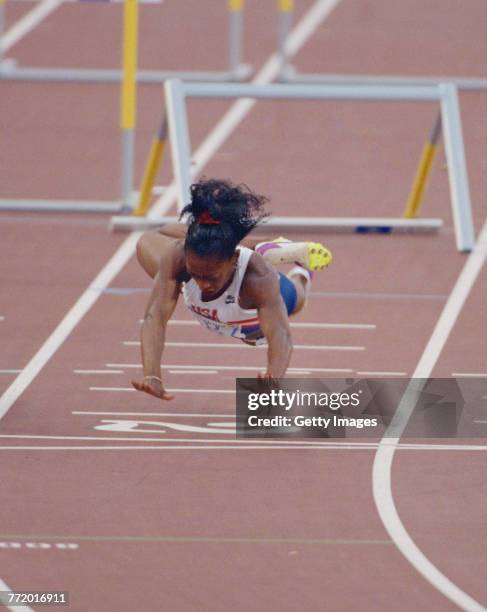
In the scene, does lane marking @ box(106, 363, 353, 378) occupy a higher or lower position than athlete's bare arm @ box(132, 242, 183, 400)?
higher

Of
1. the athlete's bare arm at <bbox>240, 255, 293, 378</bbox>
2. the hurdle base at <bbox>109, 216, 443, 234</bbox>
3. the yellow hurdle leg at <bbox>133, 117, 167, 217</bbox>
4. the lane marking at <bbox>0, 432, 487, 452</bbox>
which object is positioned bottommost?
the lane marking at <bbox>0, 432, 487, 452</bbox>

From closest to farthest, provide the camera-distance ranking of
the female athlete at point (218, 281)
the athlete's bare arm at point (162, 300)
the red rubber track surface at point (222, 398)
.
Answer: the red rubber track surface at point (222, 398) → the female athlete at point (218, 281) → the athlete's bare arm at point (162, 300)

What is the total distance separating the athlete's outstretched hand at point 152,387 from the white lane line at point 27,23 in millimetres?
12620

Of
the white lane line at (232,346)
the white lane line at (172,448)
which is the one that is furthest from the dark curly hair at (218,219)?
the white lane line at (232,346)

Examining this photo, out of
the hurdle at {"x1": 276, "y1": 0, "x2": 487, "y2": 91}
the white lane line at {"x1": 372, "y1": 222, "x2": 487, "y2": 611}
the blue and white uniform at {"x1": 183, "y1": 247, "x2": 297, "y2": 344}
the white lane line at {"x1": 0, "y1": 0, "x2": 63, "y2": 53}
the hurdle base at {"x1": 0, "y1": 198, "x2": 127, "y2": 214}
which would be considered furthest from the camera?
the white lane line at {"x1": 0, "y1": 0, "x2": 63, "y2": 53}

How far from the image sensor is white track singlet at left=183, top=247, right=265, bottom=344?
24.1 feet

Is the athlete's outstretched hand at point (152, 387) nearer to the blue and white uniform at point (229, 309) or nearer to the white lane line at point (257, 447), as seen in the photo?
the white lane line at point (257, 447)

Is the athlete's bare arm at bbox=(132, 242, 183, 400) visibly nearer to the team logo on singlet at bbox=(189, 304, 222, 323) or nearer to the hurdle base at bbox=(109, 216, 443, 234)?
the team logo on singlet at bbox=(189, 304, 222, 323)

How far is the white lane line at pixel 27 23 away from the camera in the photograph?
775 inches

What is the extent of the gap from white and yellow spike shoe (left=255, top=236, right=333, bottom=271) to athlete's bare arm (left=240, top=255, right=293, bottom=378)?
1048 millimetres

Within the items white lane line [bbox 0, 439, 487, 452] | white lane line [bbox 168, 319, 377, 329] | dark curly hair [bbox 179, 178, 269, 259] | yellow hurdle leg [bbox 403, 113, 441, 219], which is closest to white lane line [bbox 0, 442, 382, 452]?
white lane line [bbox 0, 439, 487, 452]

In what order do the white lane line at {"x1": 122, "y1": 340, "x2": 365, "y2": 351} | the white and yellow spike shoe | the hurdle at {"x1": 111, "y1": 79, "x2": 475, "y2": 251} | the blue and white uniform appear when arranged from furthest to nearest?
the hurdle at {"x1": 111, "y1": 79, "x2": 475, "y2": 251}
the white lane line at {"x1": 122, "y1": 340, "x2": 365, "y2": 351}
the white and yellow spike shoe
the blue and white uniform
